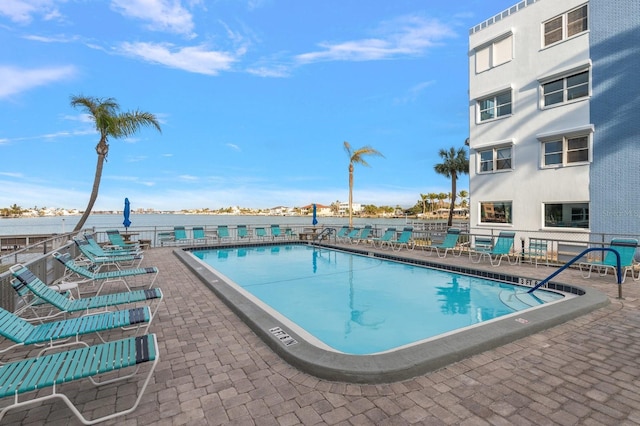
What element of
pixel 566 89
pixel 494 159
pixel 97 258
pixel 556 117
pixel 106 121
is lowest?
pixel 97 258

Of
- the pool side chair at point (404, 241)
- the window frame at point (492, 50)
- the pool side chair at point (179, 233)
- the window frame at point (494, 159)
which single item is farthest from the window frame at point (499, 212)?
the pool side chair at point (179, 233)

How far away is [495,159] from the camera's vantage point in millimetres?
14906

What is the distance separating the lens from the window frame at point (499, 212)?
46.9 feet

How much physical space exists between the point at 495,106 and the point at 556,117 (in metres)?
2.76

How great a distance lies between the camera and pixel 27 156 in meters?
34.4

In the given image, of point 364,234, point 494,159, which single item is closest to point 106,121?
point 364,234

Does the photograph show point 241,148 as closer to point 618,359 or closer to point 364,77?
point 364,77

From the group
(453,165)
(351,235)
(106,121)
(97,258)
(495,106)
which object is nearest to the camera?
(97,258)

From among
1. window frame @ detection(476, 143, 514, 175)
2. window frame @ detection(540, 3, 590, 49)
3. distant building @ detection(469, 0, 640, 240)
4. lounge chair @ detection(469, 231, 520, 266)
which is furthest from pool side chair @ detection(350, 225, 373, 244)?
window frame @ detection(540, 3, 590, 49)

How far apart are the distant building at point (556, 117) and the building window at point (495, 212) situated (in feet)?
0.15

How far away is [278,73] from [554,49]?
1883 centimetres

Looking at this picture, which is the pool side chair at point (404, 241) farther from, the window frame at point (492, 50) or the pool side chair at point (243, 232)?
the window frame at point (492, 50)

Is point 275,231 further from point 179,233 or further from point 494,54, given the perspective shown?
point 494,54

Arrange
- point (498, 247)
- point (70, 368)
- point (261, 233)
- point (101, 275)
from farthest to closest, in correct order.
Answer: point (261, 233), point (498, 247), point (101, 275), point (70, 368)
